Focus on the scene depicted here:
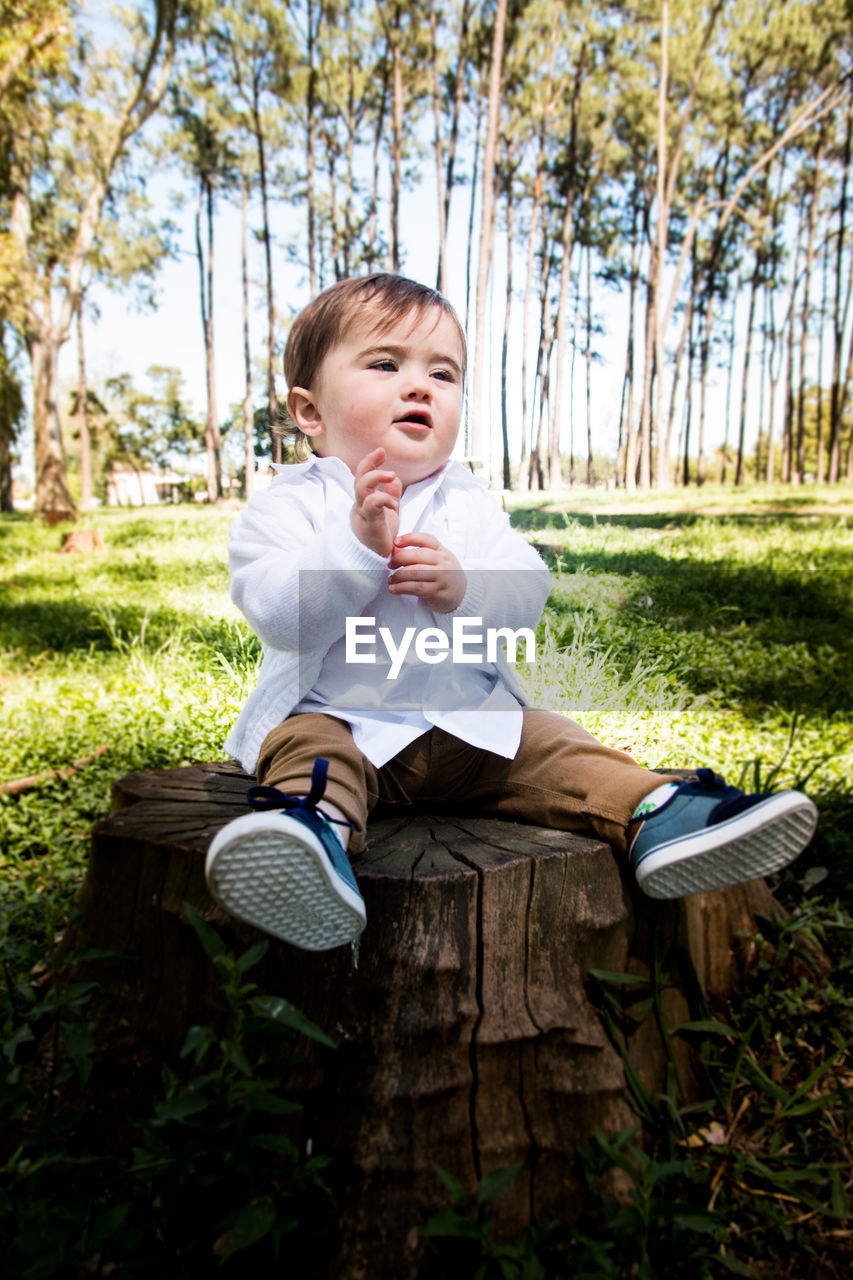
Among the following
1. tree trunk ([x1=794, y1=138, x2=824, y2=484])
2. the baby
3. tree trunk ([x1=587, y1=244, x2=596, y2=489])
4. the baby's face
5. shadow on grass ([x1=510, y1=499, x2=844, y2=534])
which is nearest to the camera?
the baby

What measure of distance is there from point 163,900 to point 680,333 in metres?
2.76

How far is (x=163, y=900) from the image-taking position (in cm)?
111

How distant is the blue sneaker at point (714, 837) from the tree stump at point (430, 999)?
9cm

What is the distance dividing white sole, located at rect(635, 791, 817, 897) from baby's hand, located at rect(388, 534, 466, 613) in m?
0.47

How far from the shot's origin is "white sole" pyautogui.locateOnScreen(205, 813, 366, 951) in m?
0.85

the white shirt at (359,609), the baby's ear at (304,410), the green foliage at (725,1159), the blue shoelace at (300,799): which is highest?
the baby's ear at (304,410)

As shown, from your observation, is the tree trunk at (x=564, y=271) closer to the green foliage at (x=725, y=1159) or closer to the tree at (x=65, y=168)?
the tree at (x=65, y=168)

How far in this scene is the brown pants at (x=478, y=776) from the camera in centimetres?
113

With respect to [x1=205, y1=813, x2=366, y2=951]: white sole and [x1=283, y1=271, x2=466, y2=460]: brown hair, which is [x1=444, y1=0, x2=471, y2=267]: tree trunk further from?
[x1=205, y1=813, x2=366, y2=951]: white sole

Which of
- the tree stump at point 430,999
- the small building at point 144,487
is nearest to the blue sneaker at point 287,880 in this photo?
the tree stump at point 430,999

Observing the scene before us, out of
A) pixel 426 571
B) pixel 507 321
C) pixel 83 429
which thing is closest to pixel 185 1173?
pixel 426 571

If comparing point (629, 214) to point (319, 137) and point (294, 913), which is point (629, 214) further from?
point (294, 913)

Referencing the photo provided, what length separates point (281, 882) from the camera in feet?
2.87

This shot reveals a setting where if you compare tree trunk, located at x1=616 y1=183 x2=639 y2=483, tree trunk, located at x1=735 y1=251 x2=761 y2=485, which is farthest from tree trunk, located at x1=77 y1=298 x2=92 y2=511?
tree trunk, located at x1=735 y1=251 x2=761 y2=485
